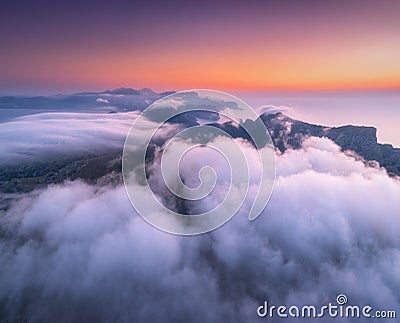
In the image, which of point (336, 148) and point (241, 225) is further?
point (336, 148)

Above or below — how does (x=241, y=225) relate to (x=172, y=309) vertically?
above

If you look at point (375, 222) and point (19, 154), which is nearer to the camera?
point (375, 222)

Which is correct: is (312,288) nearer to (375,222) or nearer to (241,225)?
(241,225)

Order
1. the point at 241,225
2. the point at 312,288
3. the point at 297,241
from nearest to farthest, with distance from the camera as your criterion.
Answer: the point at 312,288 → the point at 297,241 → the point at 241,225

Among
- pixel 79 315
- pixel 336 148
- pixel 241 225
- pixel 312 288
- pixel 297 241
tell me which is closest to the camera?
pixel 79 315

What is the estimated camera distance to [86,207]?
13525 cm

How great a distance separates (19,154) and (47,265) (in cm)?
11234

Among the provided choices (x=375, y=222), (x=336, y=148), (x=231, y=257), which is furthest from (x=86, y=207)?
(x=336, y=148)

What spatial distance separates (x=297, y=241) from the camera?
13188 cm

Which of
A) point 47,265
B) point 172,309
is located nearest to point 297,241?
point 172,309

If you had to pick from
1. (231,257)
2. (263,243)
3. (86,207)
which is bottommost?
(231,257)

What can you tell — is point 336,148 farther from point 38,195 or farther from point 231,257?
point 38,195

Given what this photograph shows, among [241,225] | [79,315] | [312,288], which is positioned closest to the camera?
[79,315]

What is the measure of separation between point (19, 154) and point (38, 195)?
66162 millimetres
